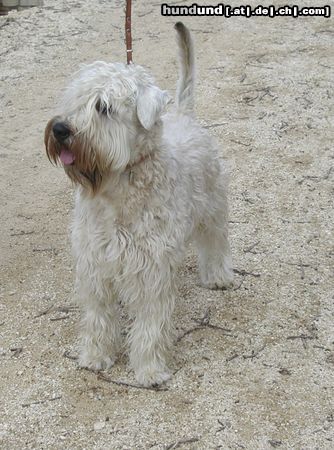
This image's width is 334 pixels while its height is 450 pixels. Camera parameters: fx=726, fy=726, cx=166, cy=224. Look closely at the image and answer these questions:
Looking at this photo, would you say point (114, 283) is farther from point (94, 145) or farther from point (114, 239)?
point (94, 145)

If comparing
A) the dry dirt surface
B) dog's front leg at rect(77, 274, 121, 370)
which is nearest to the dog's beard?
dog's front leg at rect(77, 274, 121, 370)

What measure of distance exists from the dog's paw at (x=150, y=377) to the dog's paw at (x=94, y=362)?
0.72 feet

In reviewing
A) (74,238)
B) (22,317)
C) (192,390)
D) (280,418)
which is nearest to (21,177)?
(22,317)

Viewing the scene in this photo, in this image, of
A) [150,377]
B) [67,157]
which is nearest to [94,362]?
[150,377]

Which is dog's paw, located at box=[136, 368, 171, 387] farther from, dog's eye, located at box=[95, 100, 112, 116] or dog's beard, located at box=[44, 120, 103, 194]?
dog's eye, located at box=[95, 100, 112, 116]

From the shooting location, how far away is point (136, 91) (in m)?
3.50

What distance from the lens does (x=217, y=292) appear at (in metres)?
4.86

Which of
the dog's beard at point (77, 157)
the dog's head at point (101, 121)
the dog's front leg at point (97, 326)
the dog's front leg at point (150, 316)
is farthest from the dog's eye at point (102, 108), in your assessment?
the dog's front leg at point (97, 326)

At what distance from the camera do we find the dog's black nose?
3371 mm

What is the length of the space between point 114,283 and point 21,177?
2.68m

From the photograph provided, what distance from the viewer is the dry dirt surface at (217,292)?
3789mm

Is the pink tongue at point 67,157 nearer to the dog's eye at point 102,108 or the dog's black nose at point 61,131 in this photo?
the dog's black nose at point 61,131

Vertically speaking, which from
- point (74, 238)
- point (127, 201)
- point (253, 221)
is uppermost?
point (127, 201)

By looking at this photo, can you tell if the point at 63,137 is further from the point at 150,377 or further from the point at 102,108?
the point at 150,377
